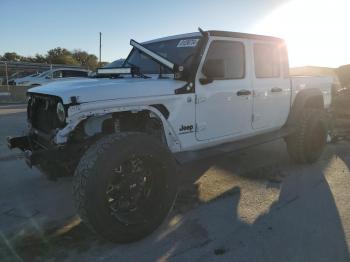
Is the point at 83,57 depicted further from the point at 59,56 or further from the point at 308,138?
the point at 308,138

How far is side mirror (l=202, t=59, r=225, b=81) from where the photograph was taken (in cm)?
441

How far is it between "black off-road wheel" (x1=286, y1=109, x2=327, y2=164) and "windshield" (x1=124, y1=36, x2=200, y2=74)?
2.41 meters

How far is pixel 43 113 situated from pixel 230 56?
7.91 feet

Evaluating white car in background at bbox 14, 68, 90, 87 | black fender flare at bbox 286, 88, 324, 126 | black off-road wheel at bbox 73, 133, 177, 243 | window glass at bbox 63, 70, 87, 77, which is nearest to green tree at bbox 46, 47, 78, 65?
white car in background at bbox 14, 68, 90, 87

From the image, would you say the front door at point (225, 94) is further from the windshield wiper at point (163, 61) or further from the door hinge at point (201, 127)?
the windshield wiper at point (163, 61)

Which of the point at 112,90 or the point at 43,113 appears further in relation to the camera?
the point at 43,113

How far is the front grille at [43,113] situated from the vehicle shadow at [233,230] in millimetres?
1043

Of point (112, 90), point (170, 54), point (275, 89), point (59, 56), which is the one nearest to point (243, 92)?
point (275, 89)

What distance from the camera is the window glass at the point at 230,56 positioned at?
4.93 metres

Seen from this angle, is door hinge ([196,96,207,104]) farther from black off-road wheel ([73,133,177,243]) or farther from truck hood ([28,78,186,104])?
black off-road wheel ([73,133,177,243])

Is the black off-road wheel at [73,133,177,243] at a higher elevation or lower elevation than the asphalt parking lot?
higher

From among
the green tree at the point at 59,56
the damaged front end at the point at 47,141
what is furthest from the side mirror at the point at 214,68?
the green tree at the point at 59,56

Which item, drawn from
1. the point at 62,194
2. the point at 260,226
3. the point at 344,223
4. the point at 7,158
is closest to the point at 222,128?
the point at 260,226

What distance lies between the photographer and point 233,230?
396 cm
